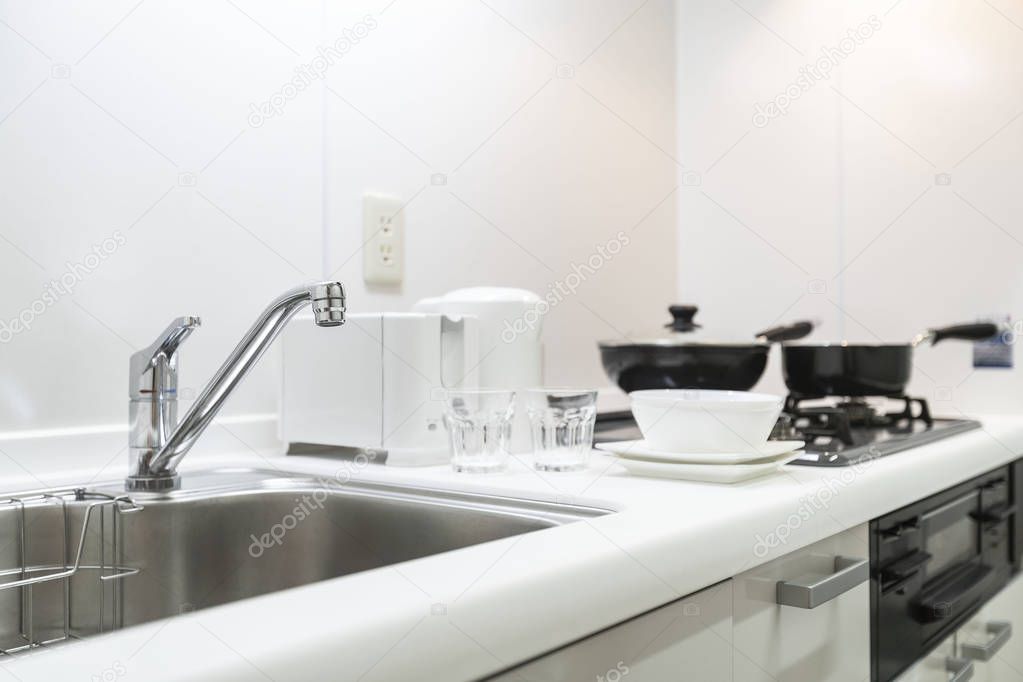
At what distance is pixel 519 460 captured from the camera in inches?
44.3

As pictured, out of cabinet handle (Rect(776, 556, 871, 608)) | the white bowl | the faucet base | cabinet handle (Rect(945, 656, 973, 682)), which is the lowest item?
cabinet handle (Rect(945, 656, 973, 682))

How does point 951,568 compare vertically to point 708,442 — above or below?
below

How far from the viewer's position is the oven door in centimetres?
109

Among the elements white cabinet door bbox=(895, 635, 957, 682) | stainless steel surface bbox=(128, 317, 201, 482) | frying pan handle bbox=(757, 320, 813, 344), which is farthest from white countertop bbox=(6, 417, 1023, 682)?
frying pan handle bbox=(757, 320, 813, 344)

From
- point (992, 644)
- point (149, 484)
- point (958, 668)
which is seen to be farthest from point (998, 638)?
point (149, 484)

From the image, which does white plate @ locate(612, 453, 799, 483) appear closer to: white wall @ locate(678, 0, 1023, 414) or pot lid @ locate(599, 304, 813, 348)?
pot lid @ locate(599, 304, 813, 348)

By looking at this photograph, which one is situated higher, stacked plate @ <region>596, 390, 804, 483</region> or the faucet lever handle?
the faucet lever handle

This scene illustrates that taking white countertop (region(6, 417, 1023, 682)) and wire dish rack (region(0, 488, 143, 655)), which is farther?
wire dish rack (region(0, 488, 143, 655))

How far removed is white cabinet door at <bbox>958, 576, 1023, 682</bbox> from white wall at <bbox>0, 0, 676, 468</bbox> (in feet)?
2.65

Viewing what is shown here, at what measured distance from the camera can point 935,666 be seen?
1137 mm

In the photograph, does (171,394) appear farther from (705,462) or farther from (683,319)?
(683,319)

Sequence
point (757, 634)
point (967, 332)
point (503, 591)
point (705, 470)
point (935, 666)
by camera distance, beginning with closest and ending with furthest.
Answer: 1. point (503, 591)
2. point (757, 634)
3. point (705, 470)
4. point (935, 666)
5. point (967, 332)

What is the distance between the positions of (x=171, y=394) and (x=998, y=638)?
119cm

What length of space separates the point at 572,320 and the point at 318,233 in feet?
2.07
